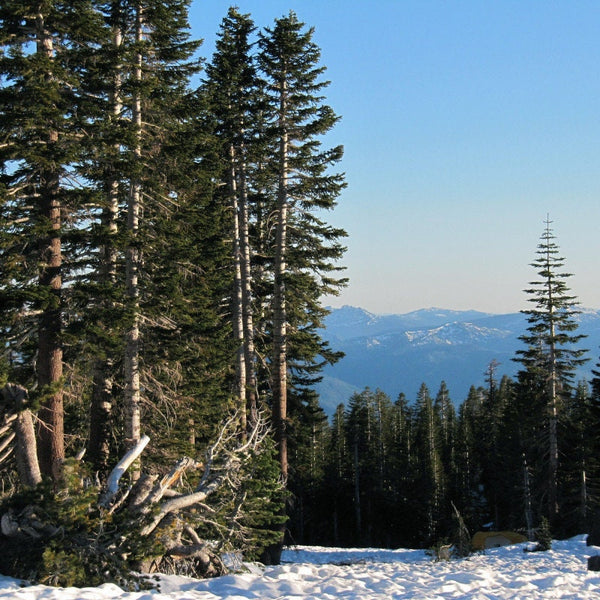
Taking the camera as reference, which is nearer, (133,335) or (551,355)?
(133,335)

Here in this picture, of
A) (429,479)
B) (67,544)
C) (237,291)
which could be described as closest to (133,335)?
(67,544)

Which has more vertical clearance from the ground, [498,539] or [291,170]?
[291,170]

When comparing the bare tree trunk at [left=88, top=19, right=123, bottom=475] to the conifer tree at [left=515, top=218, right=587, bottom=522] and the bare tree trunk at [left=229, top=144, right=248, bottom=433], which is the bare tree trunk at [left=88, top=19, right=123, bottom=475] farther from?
the conifer tree at [left=515, top=218, right=587, bottom=522]

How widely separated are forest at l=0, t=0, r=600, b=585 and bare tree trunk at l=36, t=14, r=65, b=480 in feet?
0.13

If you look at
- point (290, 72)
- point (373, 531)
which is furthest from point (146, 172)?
point (373, 531)

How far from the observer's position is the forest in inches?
387

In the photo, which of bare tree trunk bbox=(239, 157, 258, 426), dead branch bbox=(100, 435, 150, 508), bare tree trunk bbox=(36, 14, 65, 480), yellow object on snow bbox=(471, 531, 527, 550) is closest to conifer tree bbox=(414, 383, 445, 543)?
yellow object on snow bbox=(471, 531, 527, 550)

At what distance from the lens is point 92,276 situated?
1384 cm

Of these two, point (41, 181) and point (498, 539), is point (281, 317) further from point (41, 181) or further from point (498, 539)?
point (498, 539)

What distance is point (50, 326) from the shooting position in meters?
11.4

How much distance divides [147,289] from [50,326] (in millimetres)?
2577

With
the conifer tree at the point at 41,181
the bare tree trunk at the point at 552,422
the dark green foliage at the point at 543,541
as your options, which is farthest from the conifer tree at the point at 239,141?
the bare tree trunk at the point at 552,422

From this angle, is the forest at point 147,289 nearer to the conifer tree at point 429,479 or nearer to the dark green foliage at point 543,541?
the dark green foliage at point 543,541

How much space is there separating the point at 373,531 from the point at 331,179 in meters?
49.0
